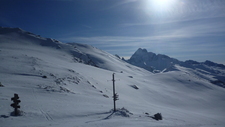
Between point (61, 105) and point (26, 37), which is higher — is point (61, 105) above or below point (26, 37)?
below

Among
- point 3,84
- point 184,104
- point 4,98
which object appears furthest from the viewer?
point 184,104

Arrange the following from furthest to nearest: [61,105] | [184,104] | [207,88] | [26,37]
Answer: [26,37]
[207,88]
[184,104]
[61,105]

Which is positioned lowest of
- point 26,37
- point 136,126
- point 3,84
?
point 136,126

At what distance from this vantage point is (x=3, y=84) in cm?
2512

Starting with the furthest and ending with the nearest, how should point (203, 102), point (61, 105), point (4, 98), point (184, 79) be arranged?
1. point (184, 79)
2. point (203, 102)
3. point (61, 105)
4. point (4, 98)

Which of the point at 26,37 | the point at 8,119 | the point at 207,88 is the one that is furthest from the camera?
the point at 26,37

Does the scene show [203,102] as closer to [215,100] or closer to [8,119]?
[215,100]

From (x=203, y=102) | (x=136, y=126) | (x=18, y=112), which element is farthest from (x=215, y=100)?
(x=18, y=112)

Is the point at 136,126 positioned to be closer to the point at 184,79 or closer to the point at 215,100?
the point at 215,100

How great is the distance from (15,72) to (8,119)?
2215 cm

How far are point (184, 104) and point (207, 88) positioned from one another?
39469 mm

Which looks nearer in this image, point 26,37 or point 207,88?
point 207,88

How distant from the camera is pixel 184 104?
51.5 m

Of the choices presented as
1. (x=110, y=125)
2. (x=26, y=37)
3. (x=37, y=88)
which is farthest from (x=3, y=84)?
(x=26, y=37)
